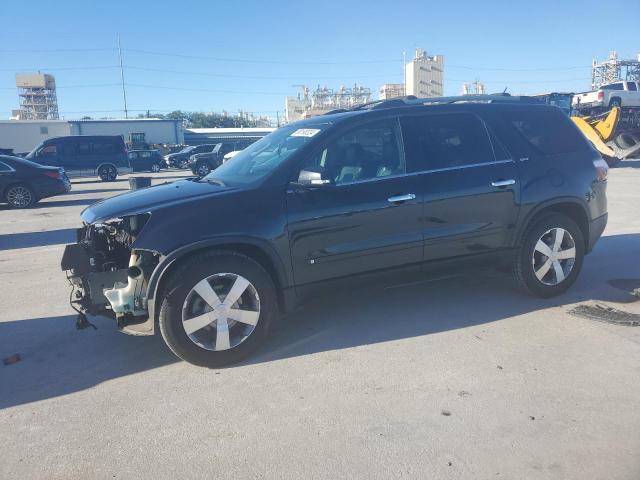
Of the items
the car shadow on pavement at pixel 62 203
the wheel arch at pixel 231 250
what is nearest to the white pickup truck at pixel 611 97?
the car shadow on pavement at pixel 62 203

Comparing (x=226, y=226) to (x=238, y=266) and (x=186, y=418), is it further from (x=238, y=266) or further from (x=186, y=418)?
(x=186, y=418)

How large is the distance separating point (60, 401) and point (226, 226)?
1.58 metres

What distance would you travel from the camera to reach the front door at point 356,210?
12.8 feet

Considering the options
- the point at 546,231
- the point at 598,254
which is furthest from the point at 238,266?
the point at 598,254

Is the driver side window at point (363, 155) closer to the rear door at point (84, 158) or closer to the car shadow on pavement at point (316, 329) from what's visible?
the car shadow on pavement at point (316, 329)

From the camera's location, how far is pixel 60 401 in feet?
11.0

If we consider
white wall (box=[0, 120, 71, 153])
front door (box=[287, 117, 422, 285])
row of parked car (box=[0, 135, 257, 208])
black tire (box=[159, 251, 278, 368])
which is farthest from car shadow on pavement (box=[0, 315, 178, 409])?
white wall (box=[0, 120, 71, 153])

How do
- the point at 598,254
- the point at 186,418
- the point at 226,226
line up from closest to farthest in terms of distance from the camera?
the point at 186,418 < the point at 226,226 < the point at 598,254

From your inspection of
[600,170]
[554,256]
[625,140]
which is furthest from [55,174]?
[625,140]

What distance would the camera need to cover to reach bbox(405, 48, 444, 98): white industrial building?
61.9 m

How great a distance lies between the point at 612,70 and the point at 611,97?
59910 millimetres

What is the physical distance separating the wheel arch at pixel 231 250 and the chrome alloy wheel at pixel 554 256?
98.6 inches

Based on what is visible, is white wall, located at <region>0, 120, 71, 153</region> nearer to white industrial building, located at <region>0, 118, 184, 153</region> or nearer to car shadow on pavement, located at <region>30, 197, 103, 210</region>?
white industrial building, located at <region>0, 118, 184, 153</region>

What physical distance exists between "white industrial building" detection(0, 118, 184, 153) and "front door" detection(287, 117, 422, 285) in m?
50.3
